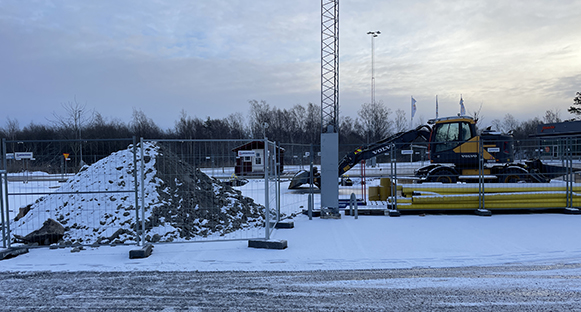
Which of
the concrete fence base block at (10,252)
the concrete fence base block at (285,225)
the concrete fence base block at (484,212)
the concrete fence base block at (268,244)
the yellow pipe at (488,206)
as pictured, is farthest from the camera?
the yellow pipe at (488,206)

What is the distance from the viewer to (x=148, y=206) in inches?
Result: 361

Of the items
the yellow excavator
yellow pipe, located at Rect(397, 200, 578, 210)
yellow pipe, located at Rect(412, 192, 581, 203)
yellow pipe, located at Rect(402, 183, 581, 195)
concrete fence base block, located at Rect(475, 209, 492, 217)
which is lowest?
concrete fence base block, located at Rect(475, 209, 492, 217)

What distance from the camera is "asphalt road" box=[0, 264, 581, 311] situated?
14.9 feet

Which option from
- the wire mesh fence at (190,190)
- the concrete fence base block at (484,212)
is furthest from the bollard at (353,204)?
the concrete fence base block at (484,212)

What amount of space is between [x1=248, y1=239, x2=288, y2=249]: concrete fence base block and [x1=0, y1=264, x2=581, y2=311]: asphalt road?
1.33 meters

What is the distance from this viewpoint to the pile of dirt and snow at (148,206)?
27.9 ft

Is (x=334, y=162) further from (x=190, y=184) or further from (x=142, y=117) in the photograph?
(x=142, y=117)

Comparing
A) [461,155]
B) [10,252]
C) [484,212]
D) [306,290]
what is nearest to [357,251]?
[306,290]

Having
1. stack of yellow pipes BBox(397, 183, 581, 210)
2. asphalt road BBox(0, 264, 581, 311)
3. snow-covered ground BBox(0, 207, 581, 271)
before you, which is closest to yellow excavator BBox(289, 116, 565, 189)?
stack of yellow pipes BBox(397, 183, 581, 210)

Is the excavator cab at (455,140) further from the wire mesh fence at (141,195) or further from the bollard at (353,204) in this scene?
the wire mesh fence at (141,195)

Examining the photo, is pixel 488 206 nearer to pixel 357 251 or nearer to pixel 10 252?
pixel 357 251

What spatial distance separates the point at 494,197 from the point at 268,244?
25.5 feet

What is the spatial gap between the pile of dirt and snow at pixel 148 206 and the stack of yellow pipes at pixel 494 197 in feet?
16.8

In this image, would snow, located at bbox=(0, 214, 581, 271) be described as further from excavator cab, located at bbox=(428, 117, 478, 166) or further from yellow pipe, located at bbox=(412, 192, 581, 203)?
excavator cab, located at bbox=(428, 117, 478, 166)
